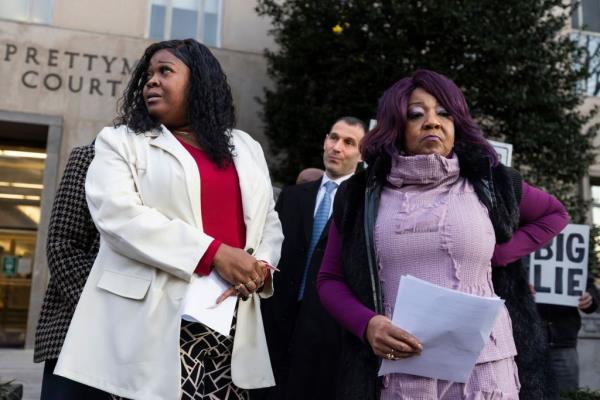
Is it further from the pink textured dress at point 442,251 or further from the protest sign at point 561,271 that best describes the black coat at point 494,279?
the protest sign at point 561,271

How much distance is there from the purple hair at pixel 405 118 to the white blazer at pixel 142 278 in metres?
0.60

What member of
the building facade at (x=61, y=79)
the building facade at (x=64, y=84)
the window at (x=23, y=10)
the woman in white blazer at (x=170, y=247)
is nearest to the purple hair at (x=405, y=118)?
the woman in white blazer at (x=170, y=247)

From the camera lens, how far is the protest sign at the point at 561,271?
503 centimetres

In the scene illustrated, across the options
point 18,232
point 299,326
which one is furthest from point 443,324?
point 18,232

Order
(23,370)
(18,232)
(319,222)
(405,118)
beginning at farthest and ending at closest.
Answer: (18,232) → (23,370) → (319,222) → (405,118)

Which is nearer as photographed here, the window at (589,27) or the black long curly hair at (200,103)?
the black long curly hair at (200,103)

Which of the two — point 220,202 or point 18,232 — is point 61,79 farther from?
point 220,202

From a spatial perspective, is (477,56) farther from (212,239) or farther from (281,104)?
(212,239)

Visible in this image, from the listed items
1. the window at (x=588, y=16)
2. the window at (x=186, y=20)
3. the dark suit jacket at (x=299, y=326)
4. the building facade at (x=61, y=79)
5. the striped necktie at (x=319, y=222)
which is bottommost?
the dark suit jacket at (x=299, y=326)

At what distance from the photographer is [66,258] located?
8.86 feet

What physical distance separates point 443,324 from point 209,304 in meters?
0.78

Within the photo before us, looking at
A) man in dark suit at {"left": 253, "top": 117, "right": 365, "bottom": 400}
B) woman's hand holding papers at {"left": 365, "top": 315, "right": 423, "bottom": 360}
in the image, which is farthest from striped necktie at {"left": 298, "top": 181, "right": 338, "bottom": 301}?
woman's hand holding papers at {"left": 365, "top": 315, "right": 423, "bottom": 360}

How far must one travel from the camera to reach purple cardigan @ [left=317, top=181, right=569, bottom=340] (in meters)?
2.26

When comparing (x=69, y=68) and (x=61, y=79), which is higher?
(x=69, y=68)
